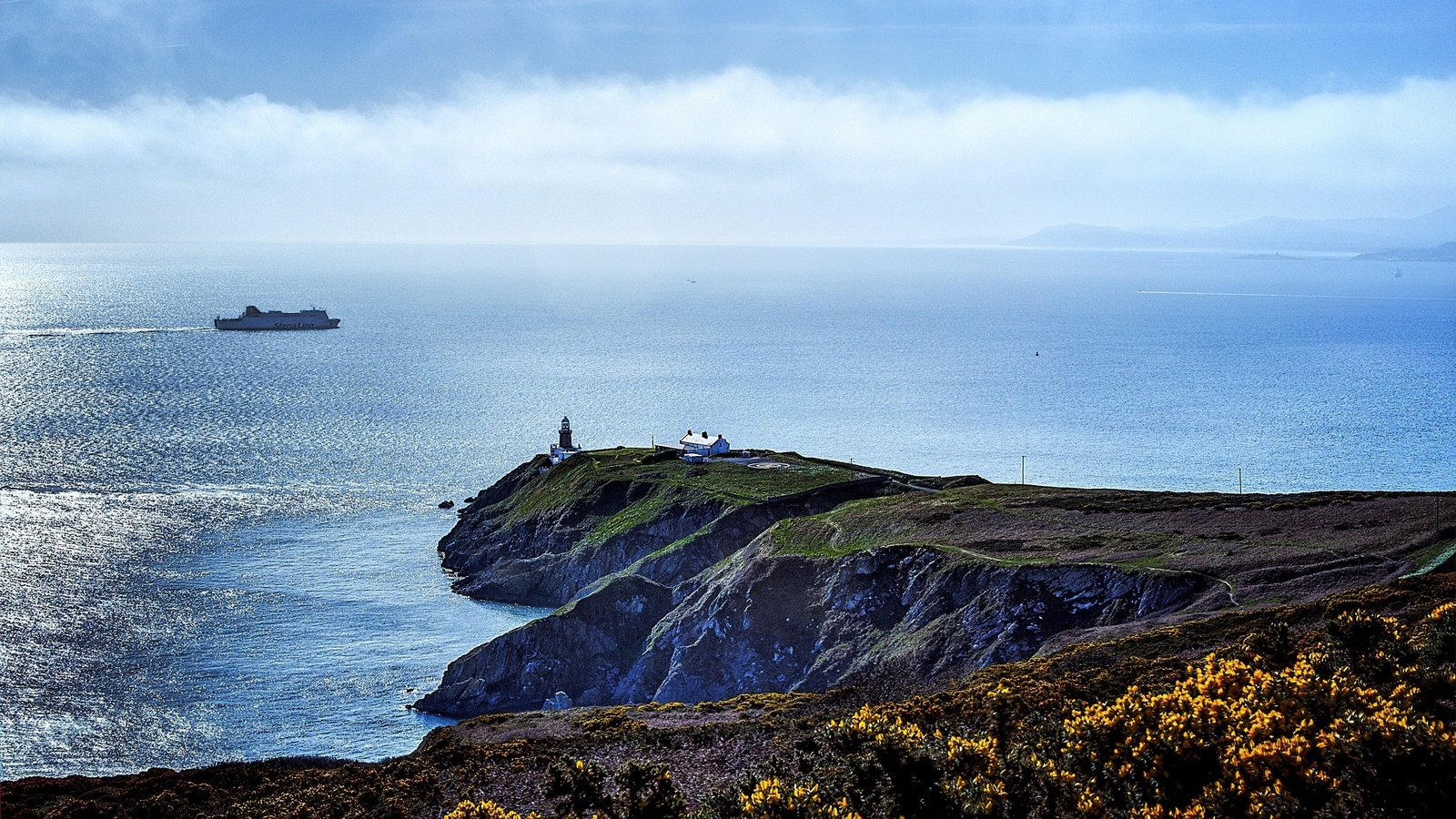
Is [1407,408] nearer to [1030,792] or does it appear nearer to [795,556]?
[795,556]

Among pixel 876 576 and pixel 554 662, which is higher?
pixel 876 576

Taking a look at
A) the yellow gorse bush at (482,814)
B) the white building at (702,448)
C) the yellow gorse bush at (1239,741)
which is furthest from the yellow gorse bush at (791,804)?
the white building at (702,448)

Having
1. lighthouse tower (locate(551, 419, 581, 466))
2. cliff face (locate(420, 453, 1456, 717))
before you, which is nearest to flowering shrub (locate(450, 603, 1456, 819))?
cliff face (locate(420, 453, 1456, 717))

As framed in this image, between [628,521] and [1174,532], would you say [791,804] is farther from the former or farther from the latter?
[628,521]

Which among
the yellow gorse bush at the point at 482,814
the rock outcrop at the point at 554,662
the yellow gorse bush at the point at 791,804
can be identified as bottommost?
the rock outcrop at the point at 554,662

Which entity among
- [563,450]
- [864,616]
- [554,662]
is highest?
[563,450]

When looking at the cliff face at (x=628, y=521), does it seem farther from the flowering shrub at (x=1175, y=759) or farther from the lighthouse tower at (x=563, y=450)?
the flowering shrub at (x=1175, y=759)

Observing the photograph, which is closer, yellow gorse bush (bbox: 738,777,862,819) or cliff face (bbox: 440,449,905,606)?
yellow gorse bush (bbox: 738,777,862,819)

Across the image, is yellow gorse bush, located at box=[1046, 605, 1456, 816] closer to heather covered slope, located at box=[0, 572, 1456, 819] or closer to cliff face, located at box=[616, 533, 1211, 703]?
heather covered slope, located at box=[0, 572, 1456, 819]

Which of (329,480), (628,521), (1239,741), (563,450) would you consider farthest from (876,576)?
(329,480)
